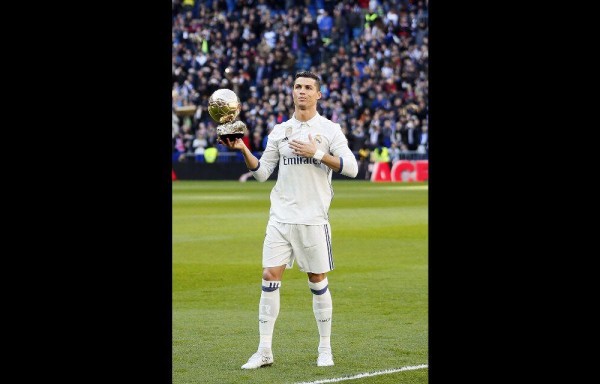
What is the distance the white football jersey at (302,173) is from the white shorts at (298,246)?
59 millimetres

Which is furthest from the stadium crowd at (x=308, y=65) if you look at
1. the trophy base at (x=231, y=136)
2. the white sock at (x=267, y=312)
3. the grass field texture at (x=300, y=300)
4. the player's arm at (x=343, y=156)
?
the trophy base at (x=231, y=136)

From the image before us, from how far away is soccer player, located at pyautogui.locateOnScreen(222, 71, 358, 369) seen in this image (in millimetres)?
8617

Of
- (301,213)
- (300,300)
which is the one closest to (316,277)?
(301,213)

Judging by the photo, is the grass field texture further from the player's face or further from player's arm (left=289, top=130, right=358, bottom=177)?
the player's face

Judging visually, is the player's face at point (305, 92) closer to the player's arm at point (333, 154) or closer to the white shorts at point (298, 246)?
the player's arm at point (333, 154)

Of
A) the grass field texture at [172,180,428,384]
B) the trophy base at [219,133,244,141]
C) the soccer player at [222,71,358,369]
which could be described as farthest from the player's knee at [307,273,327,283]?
the trophy base at [219,133,244,141]

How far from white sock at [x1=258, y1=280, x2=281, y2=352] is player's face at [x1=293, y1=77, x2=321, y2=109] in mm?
1358

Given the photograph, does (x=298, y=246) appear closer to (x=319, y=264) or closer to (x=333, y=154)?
(x=319, y=264)

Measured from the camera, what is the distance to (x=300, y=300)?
1289 cm

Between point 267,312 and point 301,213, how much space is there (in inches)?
31.0

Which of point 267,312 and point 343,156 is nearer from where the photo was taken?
point 343,156
